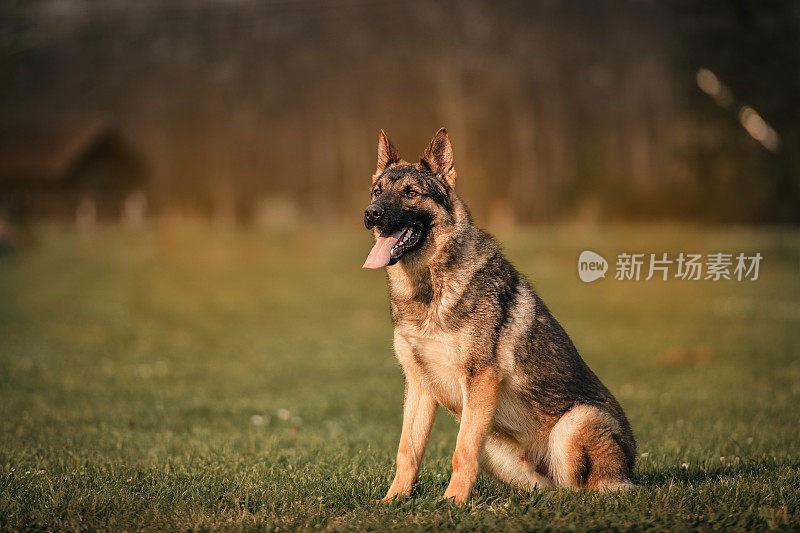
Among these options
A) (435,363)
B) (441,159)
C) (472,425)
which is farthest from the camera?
(441,159)

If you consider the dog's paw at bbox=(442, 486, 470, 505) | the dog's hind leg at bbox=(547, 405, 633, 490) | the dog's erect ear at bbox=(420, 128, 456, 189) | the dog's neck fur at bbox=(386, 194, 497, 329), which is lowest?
the dog's paw at bbox=(442, 486, 470, 505)

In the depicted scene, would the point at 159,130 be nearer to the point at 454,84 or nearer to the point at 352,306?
the point at 454,84

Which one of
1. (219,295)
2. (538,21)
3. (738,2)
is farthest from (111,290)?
(738,2)

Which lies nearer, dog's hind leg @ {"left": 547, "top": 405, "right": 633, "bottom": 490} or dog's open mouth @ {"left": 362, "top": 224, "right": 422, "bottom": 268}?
dog's open mouth @ {"left": 362, "top": 224, "right": 422, "bottom": 268}

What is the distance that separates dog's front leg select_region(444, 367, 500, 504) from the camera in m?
4.62

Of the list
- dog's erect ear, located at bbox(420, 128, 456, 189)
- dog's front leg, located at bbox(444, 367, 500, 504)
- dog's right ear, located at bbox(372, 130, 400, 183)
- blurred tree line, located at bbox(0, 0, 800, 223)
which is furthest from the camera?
blurred tree line, located at bbox(0, 0, 800, 223)

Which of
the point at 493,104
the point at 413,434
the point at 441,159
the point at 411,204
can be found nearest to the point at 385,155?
the point at 441,159

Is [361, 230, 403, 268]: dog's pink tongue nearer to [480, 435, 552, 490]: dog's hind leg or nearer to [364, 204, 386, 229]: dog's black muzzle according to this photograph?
[364, 204, 386, 229]: dog's black muzzle

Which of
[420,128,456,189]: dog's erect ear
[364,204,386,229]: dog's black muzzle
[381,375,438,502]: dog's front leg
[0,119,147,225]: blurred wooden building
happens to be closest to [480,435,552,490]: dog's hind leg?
[381,375,438,502]: dog's front leg

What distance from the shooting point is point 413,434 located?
4.93 meters

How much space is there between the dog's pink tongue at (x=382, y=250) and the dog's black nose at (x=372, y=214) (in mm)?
202

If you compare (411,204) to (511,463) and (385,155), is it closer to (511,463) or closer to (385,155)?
(385,155)

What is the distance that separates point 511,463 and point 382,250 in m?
1.93

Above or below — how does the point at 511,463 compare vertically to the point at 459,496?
above
